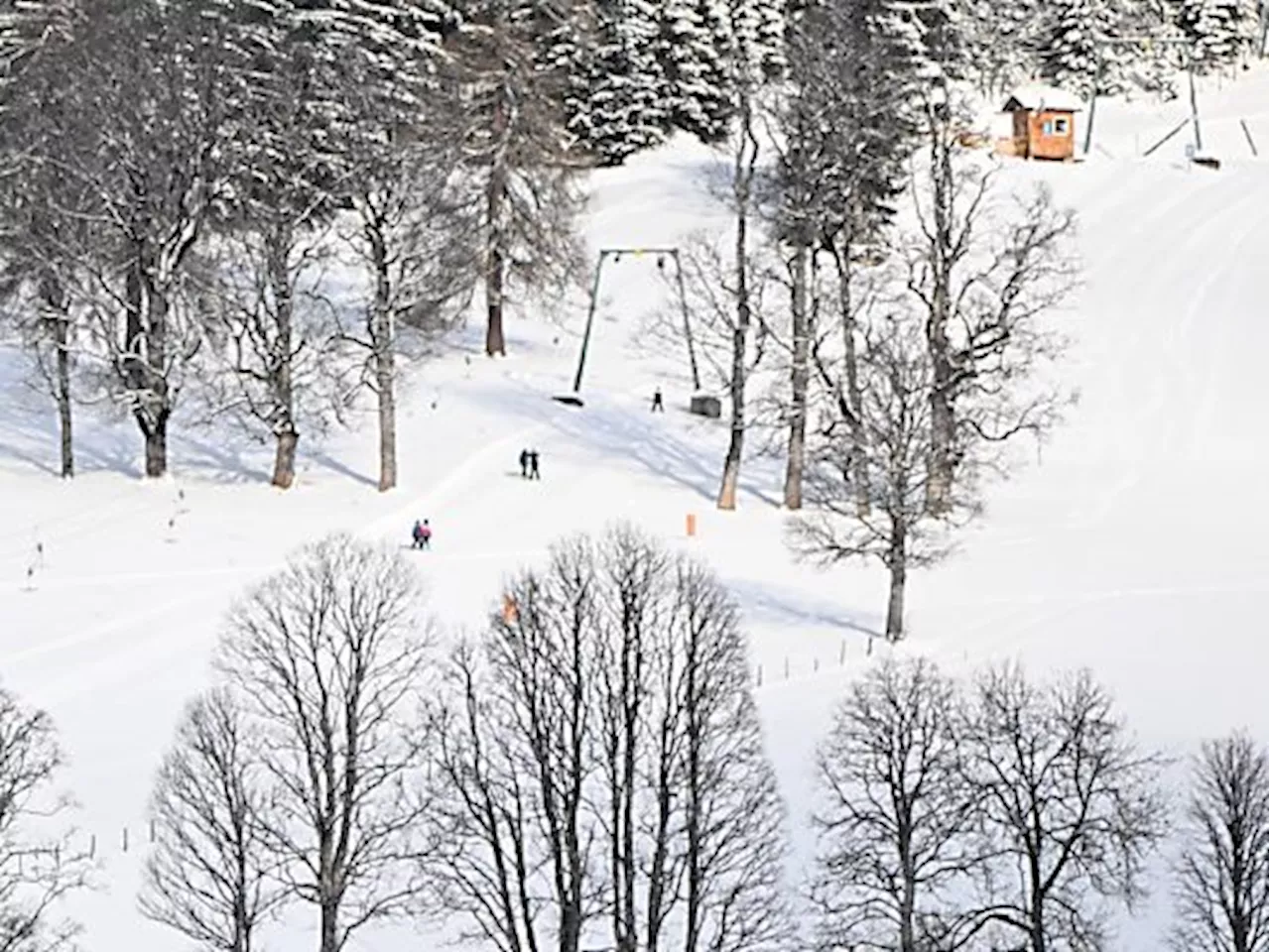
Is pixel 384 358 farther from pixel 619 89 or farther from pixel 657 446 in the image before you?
pixel 619 89

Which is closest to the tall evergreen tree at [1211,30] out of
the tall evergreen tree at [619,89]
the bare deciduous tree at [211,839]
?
the tall evergreen tree at [619,89]

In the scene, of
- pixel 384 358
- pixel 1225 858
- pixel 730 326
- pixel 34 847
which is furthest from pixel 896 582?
pixel 34 847

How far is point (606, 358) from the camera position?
5066 cm

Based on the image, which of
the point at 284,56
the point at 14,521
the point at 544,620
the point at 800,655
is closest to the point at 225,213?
the point at 284,56

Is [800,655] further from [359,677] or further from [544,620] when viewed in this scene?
[359,677]

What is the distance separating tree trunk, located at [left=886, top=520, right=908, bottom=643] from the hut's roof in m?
54.0

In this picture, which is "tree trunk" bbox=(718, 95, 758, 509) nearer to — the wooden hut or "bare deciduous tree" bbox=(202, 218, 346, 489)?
"bare deciduous tree" bbox=(202, 218, 346, 489)

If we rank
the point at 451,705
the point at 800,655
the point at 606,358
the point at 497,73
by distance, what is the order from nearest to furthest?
the point at 451,705, the point at 800,655, the point at 497,73, the point at 606,358

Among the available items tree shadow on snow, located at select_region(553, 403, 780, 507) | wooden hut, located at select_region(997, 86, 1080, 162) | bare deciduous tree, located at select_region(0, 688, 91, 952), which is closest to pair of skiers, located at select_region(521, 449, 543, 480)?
tree shadow on snow, located at select_region(553, 403, 780, 507)

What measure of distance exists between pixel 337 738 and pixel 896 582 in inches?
395

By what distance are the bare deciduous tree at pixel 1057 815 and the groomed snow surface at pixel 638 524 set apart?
86 centimetres

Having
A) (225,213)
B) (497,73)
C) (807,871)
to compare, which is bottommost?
(807,871)

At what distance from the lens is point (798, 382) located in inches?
1487

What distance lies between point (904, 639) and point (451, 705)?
9039mm
